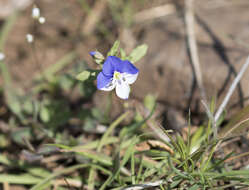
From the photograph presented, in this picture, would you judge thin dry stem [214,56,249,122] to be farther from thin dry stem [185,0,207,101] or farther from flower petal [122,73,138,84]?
flower petal [122,73,138,84]

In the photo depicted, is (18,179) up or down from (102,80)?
down

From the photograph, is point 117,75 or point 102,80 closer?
point 102,80

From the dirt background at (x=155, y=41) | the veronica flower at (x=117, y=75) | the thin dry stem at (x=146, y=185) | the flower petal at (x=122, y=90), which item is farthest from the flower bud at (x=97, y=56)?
the dirt background at (x=155, y=41)

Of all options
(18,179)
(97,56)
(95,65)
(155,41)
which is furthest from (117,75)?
(155,41)

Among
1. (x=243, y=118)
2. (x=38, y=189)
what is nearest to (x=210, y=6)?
(x=243, y=118)

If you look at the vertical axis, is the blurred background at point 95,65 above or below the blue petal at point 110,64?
above

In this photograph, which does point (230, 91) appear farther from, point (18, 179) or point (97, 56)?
point (18, 179)

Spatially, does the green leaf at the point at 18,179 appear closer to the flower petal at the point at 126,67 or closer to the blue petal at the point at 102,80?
the blue petal at the point at 102,80


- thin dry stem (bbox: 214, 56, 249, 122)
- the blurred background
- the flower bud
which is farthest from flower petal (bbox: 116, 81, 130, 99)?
thin dry stem (bbox: 214, 56, 249, 122)
